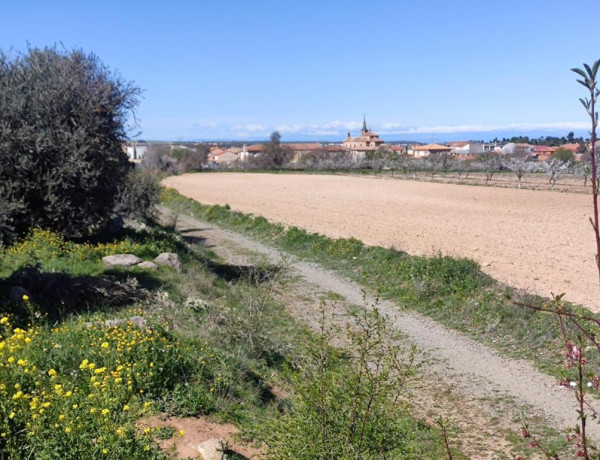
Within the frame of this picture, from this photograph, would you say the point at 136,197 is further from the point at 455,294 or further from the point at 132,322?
the point at 132,322

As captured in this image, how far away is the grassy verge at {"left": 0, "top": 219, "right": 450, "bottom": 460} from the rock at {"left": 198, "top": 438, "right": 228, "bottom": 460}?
35 cm

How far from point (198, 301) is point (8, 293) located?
320 cm

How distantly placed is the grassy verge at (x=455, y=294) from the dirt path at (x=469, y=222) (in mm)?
1532

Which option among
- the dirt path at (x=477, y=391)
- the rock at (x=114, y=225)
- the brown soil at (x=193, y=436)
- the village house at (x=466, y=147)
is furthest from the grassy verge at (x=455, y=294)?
the village house at (x=466, y=147)

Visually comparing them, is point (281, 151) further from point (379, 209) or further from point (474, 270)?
point (474, 270)

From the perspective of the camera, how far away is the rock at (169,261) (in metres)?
13.6

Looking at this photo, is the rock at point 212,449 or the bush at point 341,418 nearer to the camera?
the bush at point 341,418

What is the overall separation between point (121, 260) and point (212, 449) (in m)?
8.41

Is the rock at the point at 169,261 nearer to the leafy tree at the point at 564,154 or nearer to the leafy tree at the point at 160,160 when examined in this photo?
the leafy tree at the point at 160,160

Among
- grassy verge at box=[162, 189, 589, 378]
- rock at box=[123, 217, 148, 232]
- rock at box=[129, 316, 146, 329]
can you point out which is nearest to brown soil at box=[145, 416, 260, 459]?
rock at box=[129, 316, 146, 329]

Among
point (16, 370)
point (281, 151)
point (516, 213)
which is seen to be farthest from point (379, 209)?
point (281, 151)

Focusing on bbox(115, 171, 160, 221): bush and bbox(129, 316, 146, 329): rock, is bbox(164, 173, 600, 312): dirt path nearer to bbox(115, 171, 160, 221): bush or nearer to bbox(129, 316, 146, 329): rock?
bbox(115, 171, 160, 221): bush

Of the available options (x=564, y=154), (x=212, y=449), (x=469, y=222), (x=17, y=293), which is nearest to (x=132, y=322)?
(x=17, y=293)

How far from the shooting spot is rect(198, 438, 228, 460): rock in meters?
5.36
